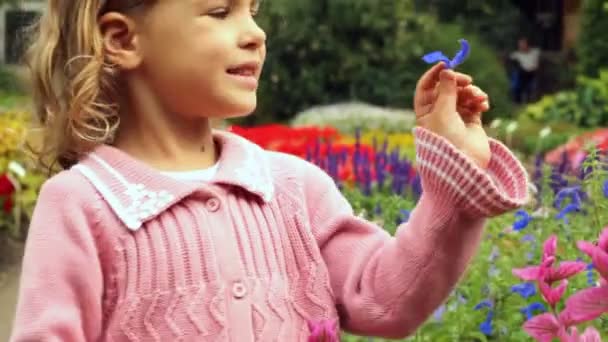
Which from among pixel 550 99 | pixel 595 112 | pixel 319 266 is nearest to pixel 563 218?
pixel 319 266

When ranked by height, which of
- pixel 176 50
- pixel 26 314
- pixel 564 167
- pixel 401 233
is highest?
pixel 176 50

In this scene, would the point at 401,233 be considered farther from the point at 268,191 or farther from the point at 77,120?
the point at 77,120

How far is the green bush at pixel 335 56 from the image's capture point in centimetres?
1747

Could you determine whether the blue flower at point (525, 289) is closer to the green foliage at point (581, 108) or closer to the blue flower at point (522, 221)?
the blue flower at point (522, 221)

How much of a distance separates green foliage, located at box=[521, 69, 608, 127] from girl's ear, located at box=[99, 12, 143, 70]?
13.4 meters

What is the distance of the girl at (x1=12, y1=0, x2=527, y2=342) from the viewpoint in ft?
5.99

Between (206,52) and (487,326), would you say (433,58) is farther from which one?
(487,326)

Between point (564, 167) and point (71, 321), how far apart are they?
3666mm

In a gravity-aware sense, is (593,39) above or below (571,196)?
below

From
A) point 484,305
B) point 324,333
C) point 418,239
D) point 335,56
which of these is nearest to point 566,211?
point 484,305

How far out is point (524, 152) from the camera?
1300 cm

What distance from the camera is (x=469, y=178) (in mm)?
1747

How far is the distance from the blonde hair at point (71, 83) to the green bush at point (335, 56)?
48.7 ft

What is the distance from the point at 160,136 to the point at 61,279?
1.03 ft
